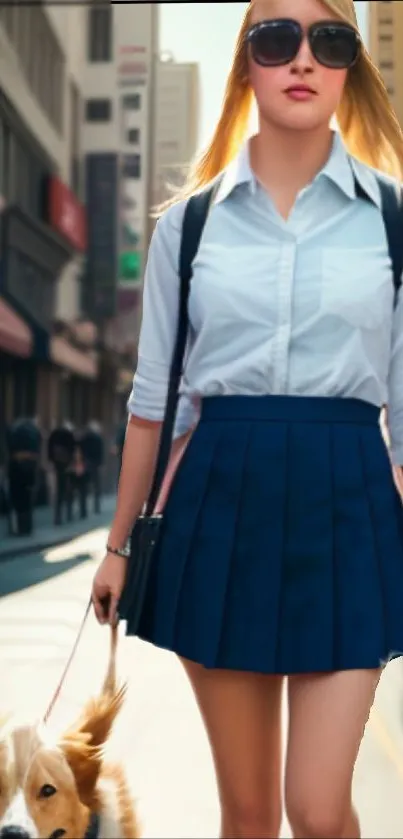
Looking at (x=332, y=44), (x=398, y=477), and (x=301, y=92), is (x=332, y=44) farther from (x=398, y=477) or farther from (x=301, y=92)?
(x=398, y=477)

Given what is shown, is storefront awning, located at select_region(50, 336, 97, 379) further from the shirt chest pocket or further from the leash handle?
the shirt chest pocket

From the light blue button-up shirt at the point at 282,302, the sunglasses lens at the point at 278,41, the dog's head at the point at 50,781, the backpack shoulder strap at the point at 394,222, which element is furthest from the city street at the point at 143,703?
the sunglasses lens at the point at 278,41

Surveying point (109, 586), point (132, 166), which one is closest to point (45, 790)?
point (109, 586)

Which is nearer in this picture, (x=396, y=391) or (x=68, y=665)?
(x=396, y=391)

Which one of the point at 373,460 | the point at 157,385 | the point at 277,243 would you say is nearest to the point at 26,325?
the point at 157,385

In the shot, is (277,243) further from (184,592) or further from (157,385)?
(184,592)

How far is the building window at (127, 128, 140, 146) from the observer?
7.38ft

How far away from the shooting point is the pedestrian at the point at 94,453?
84.8 inches

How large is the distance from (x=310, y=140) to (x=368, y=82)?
17cm

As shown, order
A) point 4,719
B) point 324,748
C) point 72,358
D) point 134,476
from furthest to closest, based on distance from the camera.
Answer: point 72,358
point 4,719
point 134,476
point 324,748

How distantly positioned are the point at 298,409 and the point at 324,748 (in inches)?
19.8

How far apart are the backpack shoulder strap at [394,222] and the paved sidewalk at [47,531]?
2.58ft

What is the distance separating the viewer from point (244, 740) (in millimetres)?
1634

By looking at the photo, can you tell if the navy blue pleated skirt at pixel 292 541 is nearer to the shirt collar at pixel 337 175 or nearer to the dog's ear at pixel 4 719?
the shirt collar at pixel 337 175
